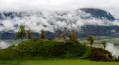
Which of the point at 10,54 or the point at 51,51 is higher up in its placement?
the point at 51,51

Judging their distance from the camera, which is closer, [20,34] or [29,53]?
[29,53]

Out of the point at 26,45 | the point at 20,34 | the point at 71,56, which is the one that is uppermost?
the point at 20,34

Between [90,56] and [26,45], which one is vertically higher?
[26,45]

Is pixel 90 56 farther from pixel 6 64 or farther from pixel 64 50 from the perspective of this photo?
pixel 6 64

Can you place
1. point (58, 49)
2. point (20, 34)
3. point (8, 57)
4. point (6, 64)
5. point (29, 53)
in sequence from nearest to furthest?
point (6, 64), point (8, 57), point (29, 53), point (58, 49), point (20, 34)

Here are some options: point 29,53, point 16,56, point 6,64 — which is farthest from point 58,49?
point 6,64

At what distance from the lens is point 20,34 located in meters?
117

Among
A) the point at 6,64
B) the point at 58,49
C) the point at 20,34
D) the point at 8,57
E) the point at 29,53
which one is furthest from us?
the point at 20,34

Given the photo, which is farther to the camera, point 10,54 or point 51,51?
point 51,51

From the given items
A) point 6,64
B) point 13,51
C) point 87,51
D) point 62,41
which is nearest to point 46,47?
point 62,41

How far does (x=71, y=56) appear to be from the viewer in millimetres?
103938

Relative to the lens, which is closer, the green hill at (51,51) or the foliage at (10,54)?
the foliage at (10,54)

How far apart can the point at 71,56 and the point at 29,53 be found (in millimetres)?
30717

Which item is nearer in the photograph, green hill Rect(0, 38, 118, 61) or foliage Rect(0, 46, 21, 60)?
foliage Rect(0, 46, 21, 60)
